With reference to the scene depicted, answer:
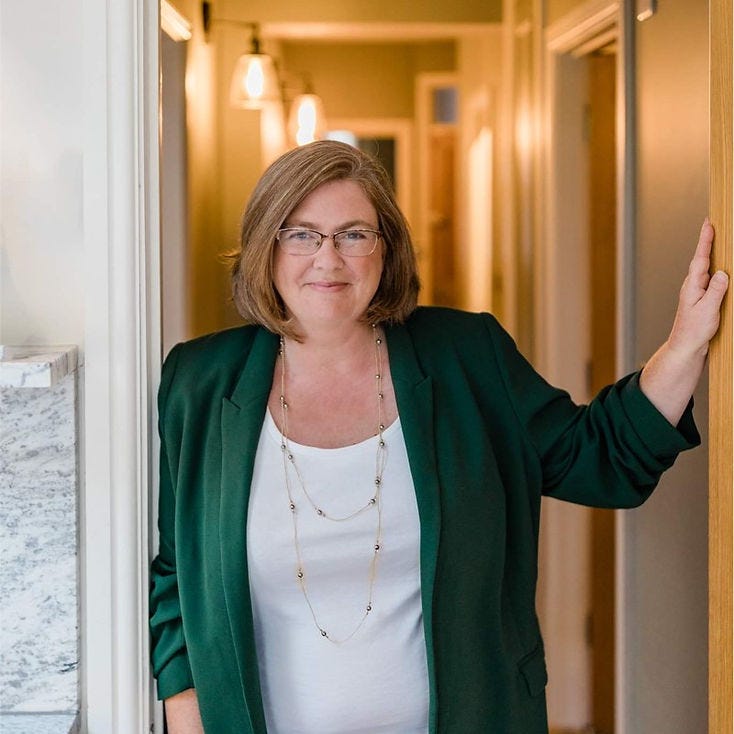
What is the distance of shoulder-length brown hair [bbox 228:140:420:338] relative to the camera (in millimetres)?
1607

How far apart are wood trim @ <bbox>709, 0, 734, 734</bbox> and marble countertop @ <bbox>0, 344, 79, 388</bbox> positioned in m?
0.89

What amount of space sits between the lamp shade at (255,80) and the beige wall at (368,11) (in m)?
0.48

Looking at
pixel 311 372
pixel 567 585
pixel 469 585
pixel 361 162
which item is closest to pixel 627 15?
pixel 361 162

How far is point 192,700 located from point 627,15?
1849 millimetres

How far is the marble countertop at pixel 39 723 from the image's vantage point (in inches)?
59.3

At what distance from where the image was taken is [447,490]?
63.5 inches

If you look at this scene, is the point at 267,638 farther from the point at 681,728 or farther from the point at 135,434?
the point at 681,728

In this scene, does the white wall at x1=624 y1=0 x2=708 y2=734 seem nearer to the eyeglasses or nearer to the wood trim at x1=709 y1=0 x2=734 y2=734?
the wood trim at x1=709 y1=0 x2=734 y2=734

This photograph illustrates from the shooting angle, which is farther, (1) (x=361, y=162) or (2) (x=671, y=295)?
(2) (x=671, y=295)

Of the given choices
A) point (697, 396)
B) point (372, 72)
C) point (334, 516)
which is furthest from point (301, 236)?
point (372, 72)

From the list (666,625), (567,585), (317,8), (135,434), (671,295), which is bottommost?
(567,585)

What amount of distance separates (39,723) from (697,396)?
1299mm

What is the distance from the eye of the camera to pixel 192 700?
5.55 feet

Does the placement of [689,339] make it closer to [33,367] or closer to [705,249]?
[705,249]
